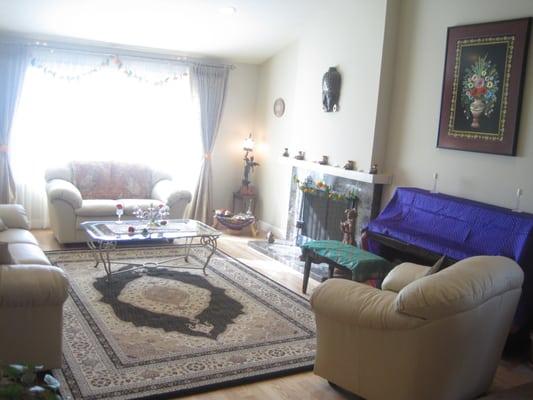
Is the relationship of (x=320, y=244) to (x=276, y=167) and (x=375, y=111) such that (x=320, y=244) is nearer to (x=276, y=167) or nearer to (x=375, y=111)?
(x=375, y=111)

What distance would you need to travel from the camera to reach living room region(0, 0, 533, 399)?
2799mm

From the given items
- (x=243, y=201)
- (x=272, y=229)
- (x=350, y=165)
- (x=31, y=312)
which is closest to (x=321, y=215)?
(x=350, y=165)

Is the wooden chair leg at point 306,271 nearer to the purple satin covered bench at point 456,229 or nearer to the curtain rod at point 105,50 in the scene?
the purple satin covered bench at point 456,229

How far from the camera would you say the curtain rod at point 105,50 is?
5918 mm

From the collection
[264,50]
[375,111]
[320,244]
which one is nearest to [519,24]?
[375,111]

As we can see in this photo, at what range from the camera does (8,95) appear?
5848 millimetres

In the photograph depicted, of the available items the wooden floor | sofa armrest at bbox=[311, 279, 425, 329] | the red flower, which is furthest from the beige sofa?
the red flower

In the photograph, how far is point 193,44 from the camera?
659cm

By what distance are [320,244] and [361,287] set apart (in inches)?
65.5

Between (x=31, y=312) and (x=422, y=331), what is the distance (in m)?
1.93

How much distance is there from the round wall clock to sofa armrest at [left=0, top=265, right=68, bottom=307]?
448cm

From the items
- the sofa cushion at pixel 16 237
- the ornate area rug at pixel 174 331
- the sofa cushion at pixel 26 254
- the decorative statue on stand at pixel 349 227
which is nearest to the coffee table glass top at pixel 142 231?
the ornate area rug at pixel 174 331

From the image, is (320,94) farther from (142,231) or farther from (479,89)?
(142,231)

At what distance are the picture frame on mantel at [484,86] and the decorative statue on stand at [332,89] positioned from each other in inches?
49.2
